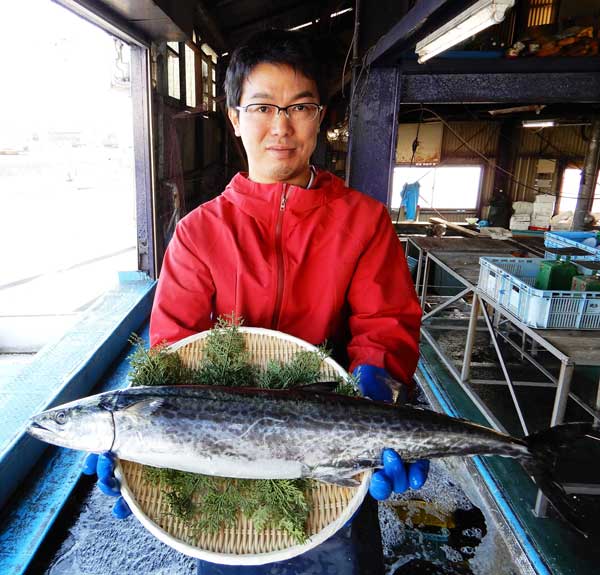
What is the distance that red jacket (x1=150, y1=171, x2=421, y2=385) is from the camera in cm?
208

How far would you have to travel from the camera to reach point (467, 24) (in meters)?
2.75

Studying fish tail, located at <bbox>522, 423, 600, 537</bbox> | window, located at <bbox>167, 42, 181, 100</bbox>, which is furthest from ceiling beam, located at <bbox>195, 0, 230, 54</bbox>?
fish tail, located at <bbox>522, 423, 600, 537</bbox>

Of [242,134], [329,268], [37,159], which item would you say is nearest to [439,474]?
[329,268]

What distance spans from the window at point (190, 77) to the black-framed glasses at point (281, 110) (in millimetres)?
6428

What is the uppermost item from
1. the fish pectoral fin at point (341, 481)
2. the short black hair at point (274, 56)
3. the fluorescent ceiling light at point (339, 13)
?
the fluorescent ceiling light at point (339, 13)

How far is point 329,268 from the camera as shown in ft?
6.89

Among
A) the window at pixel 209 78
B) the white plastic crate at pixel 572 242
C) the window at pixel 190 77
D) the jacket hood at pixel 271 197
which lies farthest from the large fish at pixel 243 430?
the window at pixel 209 78

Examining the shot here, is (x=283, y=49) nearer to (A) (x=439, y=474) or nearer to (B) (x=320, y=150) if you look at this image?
(A) (x=439, y=474)

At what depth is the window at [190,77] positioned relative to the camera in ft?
25.1

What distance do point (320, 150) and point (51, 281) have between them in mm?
7598

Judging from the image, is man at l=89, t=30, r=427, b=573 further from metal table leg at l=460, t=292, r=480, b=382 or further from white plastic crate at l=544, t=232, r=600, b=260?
white plastic crate at l=544, t=232, r=600, b=260

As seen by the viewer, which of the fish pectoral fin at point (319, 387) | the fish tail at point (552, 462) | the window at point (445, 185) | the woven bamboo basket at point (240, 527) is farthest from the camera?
the window at point (445, 185)

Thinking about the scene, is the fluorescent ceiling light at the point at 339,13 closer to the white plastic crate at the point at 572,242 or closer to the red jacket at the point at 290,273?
the white plastic crate at the point at 572,242

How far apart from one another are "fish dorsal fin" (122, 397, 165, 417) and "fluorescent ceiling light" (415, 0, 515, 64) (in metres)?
2.54
